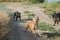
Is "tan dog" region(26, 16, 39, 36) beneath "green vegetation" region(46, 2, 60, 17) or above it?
above

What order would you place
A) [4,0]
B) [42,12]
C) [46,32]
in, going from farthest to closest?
[4,0] → [42,12] → [46,32]

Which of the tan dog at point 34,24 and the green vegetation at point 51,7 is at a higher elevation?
the tan dog at point 34,24

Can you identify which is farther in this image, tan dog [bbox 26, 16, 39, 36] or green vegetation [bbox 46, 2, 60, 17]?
green vegetation [bbox 46, 2, 60, 17]

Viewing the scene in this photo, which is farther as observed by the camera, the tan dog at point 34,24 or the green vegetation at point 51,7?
the green vegetation at point 51,7

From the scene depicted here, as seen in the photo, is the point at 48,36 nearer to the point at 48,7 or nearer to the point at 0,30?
the point at 0,30

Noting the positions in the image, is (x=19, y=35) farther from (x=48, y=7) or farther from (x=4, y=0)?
(x=4, y=0)

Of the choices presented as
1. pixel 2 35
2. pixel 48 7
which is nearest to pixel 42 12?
pixel 48 7

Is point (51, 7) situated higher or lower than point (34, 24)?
lower

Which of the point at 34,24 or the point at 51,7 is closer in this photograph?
the point at 34,24

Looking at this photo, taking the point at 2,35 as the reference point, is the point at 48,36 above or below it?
below

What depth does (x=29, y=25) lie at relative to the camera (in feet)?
38.2

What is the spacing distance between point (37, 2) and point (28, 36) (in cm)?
1485

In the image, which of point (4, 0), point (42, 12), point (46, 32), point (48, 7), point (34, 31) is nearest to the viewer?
point (34, 31)

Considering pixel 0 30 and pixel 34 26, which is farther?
pixel 34 26
